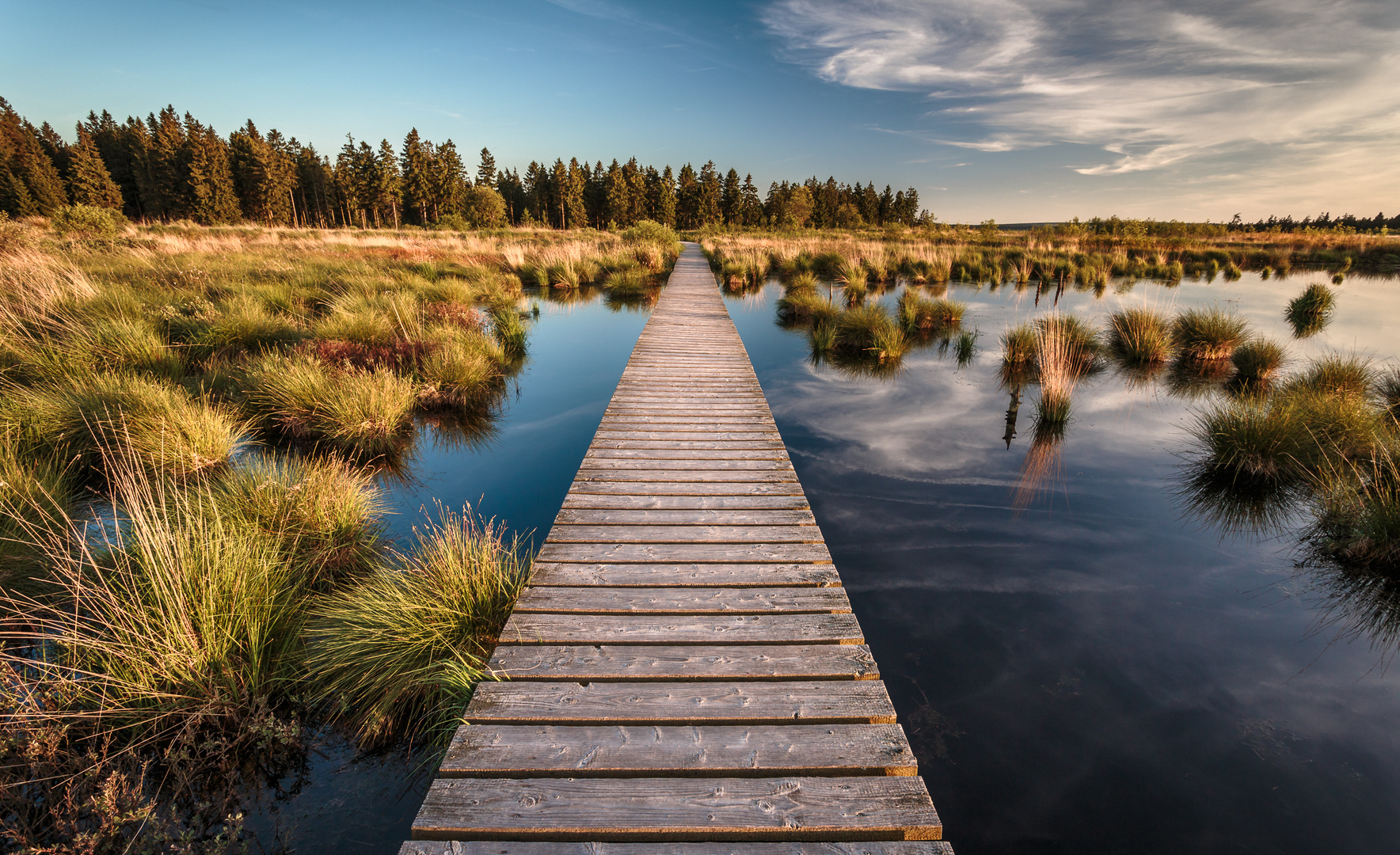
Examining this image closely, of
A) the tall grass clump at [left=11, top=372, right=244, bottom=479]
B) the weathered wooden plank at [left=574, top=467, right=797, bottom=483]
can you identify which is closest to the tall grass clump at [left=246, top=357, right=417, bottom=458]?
the tall grass clump at [left=11, top=372, right=244, bottom=479]

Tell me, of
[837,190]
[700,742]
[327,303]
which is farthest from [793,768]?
[837,190]

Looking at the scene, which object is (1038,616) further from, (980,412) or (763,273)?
(763,273)

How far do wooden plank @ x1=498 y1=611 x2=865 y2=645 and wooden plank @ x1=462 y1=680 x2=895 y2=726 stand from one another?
27 cm

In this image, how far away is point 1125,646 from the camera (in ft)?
11.4

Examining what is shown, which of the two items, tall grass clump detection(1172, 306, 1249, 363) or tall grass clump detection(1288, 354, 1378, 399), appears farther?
tall grass clump detection(1172, 306, 1249, 363)

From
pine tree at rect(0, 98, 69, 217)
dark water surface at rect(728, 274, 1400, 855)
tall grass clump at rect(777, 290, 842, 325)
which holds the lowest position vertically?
dark water surface at rect(728, 274, 1400, 855)

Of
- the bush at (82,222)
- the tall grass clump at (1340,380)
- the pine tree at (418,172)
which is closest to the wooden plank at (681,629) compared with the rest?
the tall grass clump at (1340,380)

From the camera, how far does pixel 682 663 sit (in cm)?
243

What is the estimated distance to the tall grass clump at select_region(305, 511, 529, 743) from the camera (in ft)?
8.23

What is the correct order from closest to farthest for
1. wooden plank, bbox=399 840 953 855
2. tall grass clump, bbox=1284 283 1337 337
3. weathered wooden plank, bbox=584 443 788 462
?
1. wooden plank, bbox=399 840 953 855
2. weathered wooden plank, bbox=584 443 788 462
3. tall grass clump, bbox=1284 283 1337 337

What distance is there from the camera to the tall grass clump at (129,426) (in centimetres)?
453

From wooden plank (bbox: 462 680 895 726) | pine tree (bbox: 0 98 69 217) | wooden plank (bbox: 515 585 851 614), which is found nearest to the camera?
wooden plank (bbox: 462 680 895 726)

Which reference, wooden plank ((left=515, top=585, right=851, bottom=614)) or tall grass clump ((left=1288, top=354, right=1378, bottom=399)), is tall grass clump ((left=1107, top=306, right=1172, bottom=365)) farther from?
wooden plank ((left=515, top=585, right=851, bottom=614))

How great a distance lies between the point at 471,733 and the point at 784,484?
2784mm
